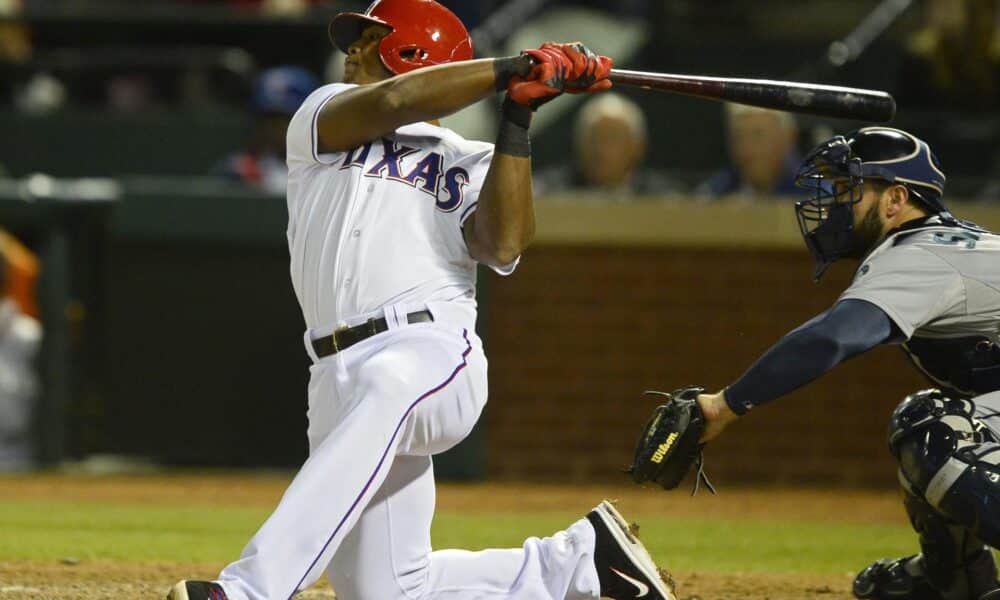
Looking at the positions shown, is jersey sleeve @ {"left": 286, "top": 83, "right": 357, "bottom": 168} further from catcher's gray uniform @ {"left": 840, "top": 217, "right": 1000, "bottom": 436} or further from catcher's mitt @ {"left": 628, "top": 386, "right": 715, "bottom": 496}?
catcher's gray uniform @ {"left": 840, "top": 217, "right": 1000, "bottom": 436}

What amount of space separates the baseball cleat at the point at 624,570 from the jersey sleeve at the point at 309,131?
3.67 ft

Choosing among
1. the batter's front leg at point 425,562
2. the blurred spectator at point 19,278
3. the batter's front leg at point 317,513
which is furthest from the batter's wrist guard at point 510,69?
the blurred spectator at point 19,278

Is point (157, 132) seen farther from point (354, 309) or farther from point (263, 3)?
point (354, 309)

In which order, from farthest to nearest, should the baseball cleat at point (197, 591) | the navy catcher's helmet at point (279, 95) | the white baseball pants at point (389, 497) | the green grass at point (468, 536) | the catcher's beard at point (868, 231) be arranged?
the navy catcher's helmet at point (279, 95)
the green grass at point (468, 536)
the catcher's beard at point (868, 231)
the white baseball pants at point (389, 497)
the baseball cleat at point (197, 591)

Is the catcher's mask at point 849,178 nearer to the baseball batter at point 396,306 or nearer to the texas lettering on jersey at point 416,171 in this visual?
the baseball batter at point 396,306

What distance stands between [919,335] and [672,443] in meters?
0.78

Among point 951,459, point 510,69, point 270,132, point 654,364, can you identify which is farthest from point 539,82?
point 270,132

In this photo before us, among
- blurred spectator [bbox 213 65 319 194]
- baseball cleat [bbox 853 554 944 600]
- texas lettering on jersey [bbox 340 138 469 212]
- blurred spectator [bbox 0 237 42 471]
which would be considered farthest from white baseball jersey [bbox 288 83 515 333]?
blurred spectator [bbox 0 237 42 471]

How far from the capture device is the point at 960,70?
9531mm

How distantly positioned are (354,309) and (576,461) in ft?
16.1

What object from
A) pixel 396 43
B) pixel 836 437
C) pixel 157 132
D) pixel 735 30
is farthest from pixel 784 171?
→ pixel 396 43

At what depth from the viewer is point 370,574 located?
334 cm

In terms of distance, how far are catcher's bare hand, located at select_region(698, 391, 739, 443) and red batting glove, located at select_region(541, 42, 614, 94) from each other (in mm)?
725

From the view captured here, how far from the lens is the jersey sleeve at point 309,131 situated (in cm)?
343
